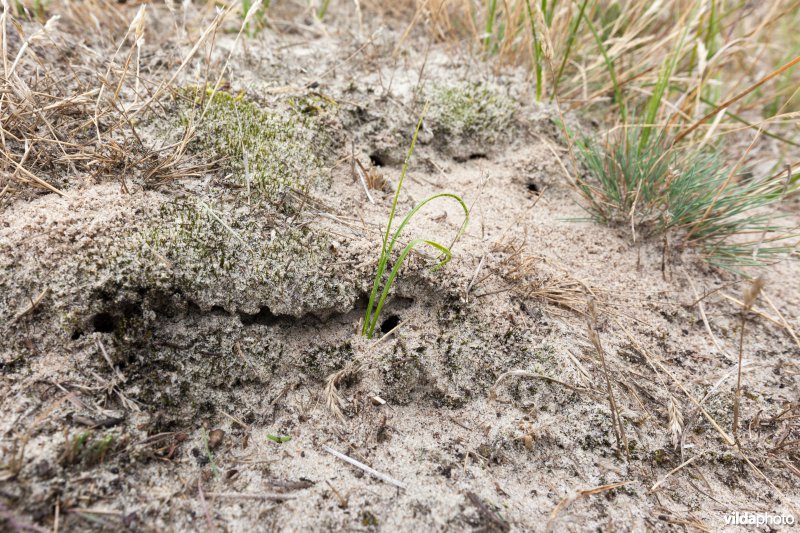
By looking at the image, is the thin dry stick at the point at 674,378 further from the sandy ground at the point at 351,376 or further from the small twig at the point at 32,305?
the small twig at the point at 32,305

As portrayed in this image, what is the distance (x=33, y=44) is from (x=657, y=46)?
2.92 metres

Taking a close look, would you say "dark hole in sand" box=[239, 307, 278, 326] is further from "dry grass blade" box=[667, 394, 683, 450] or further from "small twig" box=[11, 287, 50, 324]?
"dry grass blade" box=[667, 394, 683, 450]

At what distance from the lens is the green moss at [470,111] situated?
2.47m

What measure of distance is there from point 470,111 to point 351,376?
1.44 metres

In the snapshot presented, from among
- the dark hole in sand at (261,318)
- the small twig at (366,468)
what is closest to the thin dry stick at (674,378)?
the small twig at (366,468)

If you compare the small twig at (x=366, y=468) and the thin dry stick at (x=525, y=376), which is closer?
the small twig at (x=366, y=468)

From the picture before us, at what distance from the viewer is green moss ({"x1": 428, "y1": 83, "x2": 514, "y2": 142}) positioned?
2.47 metres

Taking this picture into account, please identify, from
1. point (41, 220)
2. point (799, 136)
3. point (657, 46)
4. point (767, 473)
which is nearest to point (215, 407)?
point (41, 220)

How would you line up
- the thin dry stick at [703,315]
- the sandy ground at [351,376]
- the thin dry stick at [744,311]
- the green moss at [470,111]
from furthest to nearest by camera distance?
the green moss at [470,111] → the thin dry stick at [703,315] → the sandy ground at [351,376] → the thin dry stick at [744,311]

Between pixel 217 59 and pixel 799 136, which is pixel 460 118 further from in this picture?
pixel 799 136

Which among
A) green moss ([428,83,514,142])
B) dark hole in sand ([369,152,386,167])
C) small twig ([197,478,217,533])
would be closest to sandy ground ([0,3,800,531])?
small twig ([197,478,217,533])

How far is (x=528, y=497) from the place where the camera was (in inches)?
62.9

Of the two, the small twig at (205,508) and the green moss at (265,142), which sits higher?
the green moss at (265,142)

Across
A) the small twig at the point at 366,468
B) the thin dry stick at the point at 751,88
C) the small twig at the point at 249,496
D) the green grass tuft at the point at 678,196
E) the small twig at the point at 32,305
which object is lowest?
the small twig at the point at 249,496
